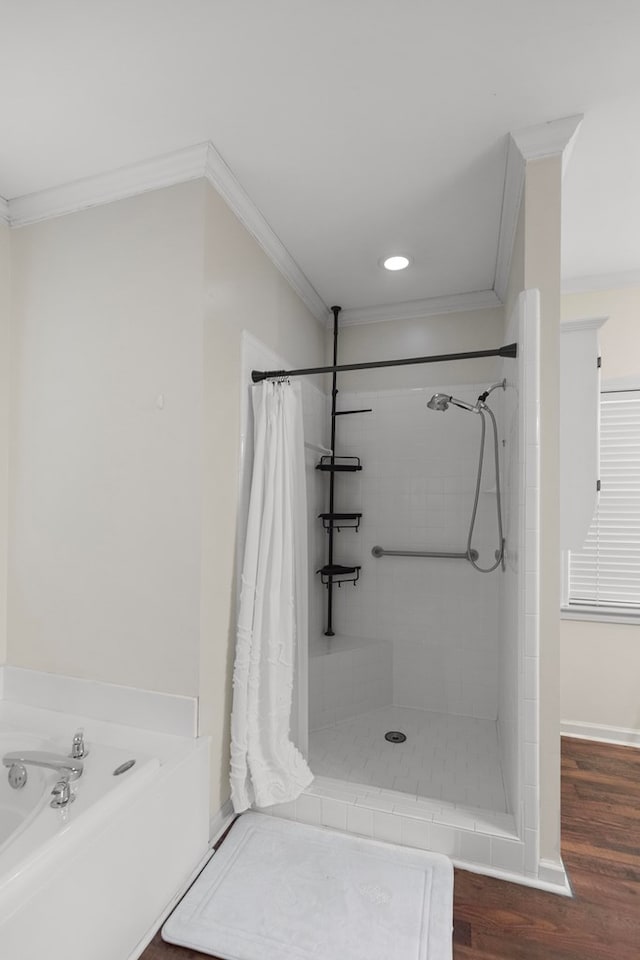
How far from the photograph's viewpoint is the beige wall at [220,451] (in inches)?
70.9

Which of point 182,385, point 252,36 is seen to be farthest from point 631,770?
point 252,36

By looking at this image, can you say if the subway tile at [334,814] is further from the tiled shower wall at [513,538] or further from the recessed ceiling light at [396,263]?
the recessed ceiling light at [396,263]

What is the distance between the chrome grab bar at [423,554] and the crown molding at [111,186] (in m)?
2.15

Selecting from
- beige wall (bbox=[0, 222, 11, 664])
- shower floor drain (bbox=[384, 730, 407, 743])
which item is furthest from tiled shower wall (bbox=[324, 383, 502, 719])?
beige wall (bbox=[0, 222, 11, 664])

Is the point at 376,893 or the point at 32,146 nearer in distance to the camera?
the point at 376,893

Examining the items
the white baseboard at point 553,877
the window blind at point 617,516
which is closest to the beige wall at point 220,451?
the white baseboard at point 553,877

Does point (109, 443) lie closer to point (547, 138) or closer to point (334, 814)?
point (334, 814)

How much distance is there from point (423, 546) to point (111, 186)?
2.36 meters

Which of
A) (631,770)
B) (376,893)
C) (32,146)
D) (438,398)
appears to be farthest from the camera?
(631,770)

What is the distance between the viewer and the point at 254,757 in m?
1.87

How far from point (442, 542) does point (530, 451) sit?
1.38m

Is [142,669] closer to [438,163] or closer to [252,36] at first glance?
[252,36]

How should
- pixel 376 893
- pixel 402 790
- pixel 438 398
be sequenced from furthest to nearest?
1. pixel 438 398
2. pixel 402 790
3. pixel 376 893

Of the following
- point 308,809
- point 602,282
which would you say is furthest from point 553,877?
point 602,282
